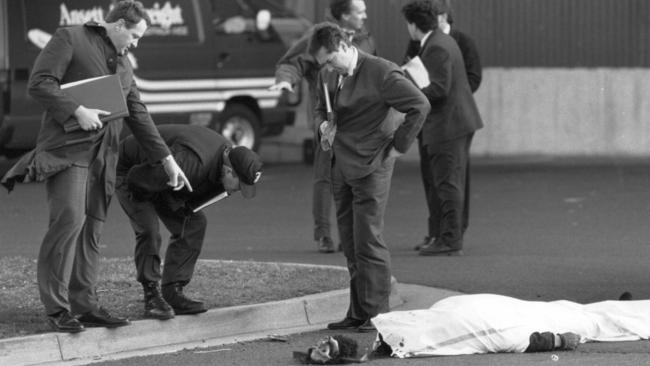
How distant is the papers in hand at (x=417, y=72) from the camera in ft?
36.1

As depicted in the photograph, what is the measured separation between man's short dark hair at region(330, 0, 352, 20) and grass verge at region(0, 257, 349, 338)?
7.14ft

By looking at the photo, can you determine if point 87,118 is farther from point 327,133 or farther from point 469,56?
point 469,56

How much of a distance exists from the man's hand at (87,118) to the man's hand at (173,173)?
556 mm

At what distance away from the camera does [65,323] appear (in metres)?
7.98

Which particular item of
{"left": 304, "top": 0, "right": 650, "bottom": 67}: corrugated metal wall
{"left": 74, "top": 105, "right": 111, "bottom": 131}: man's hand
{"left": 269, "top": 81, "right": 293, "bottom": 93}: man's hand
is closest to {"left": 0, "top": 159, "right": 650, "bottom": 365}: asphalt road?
{"left": 74, "top": 105, "right": 111, "bottom": 131}: man's hand

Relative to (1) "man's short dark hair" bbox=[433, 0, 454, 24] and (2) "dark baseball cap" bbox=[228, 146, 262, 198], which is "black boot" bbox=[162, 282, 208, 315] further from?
(1) "man's short dark hair" bbox=[433, 0, 454, 24]

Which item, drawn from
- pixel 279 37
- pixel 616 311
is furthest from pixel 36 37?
pixel 616 311

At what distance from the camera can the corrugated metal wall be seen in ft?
65.0

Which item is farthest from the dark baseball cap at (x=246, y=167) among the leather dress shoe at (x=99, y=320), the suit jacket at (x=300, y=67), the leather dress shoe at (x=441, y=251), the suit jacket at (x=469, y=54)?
the suit jacket at (x=469, y=54)

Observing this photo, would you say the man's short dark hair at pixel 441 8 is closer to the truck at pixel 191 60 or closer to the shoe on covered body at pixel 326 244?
the shoe on covered body at pixel 326 244

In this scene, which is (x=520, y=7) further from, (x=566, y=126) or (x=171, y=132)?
(x=171, y=132)

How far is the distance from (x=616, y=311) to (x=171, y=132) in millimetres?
2750

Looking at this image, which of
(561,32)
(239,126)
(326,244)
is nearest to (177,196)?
(326,244)

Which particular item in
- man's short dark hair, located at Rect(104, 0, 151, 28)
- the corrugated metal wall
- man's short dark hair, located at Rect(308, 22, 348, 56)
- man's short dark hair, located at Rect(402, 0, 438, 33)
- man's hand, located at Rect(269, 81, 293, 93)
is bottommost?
the corrugated metal wall
